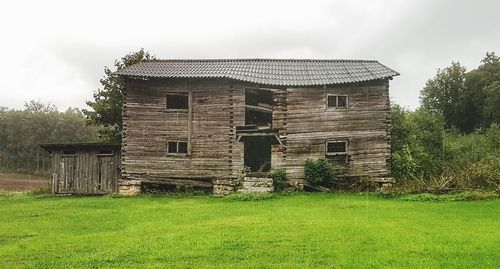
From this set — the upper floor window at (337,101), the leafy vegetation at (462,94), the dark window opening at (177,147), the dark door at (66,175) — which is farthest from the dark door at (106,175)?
the leafy vegetation at (462,94)

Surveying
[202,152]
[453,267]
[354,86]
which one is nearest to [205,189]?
[202,152]

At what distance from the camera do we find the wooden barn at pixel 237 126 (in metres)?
28.3

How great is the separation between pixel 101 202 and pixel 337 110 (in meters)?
14.4

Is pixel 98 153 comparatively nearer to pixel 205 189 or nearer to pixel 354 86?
pixel 205 189

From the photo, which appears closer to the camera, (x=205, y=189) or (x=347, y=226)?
(x=347, y=226)

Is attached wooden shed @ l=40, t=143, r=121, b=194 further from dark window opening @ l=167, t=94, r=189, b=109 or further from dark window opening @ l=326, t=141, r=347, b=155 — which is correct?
dark window opening @ l=326, t=141, r=347, b=155

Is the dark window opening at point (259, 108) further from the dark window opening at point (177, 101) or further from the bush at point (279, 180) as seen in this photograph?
the dark window opening at point (177, 101)

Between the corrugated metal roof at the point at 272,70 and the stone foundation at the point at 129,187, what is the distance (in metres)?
6.37

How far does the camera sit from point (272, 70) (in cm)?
3058

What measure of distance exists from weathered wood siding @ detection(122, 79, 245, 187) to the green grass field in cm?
582

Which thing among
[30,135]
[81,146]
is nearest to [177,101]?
[81,146]

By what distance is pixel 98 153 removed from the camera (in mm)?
29359

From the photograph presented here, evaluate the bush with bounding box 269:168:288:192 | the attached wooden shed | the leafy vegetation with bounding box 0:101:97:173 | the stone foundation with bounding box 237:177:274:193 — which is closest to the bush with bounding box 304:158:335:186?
the bush with bounding box 269:168:288:192

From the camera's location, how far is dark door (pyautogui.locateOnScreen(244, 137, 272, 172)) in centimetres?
3272
